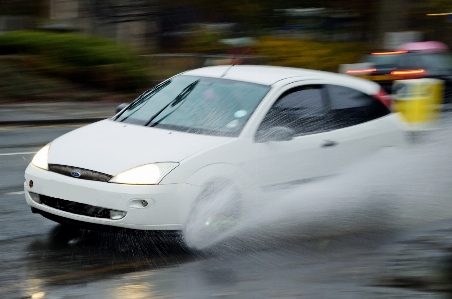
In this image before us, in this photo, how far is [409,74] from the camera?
19.8m

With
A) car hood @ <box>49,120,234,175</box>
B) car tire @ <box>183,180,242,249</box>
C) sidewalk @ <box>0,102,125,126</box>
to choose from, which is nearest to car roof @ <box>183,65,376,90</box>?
car hood @ <box>49,120,234,175</box>

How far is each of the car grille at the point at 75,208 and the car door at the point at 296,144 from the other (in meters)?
1.24

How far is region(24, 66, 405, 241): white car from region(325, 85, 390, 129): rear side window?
13 millimetres

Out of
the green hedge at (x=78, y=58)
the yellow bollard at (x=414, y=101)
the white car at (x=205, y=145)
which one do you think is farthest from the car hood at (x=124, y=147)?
the green hedge at (x=78, y=58)

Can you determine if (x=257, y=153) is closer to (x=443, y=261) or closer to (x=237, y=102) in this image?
(x=237, y=102)

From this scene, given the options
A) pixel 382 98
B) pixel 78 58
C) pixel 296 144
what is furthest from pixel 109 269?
pixel 78 58

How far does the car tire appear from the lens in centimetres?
697

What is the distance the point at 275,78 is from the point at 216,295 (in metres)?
2.97

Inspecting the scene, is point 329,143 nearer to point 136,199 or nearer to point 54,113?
point 136,199

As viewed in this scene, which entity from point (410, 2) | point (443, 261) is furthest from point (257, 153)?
point (410, 2)

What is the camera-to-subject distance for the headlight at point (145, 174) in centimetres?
681

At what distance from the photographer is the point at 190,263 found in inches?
265

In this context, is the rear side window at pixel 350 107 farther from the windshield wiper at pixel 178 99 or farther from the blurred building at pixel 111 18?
the blurred building at pixel 111 18

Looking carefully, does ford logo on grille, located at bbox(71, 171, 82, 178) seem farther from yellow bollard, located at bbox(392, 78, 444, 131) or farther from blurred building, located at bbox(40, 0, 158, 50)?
blurred building, located at bbox(40, 0, 158, 50)
